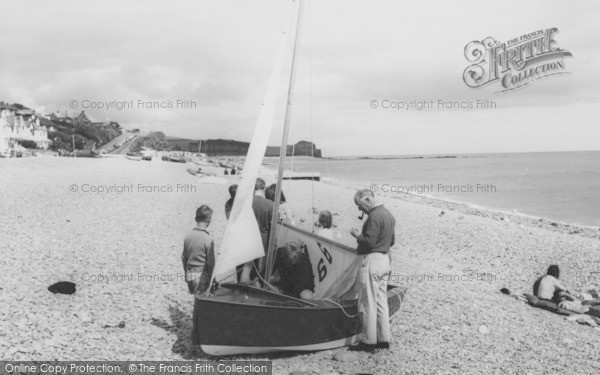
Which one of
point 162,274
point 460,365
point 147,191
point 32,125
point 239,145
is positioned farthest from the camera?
point 239,145

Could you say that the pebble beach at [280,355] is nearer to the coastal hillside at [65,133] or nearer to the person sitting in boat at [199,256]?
the person sitting in boat at [199,256]

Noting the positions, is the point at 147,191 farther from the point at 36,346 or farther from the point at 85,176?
the point at 36,346

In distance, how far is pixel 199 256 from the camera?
24.5ft

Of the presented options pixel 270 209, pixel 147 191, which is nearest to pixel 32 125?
pixel 147 191

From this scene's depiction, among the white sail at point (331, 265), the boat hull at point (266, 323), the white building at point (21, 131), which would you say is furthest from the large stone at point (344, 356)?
the white building at point (21, 131)

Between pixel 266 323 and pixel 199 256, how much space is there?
1.56 meters

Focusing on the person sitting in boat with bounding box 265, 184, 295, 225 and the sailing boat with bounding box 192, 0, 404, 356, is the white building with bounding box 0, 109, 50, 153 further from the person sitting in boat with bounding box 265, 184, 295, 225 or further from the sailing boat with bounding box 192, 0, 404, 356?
the sailing boat with bounding box 192, 0, 404, 356

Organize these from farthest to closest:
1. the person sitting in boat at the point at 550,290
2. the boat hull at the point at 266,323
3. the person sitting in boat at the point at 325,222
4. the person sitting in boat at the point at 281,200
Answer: the person sitting in boat at the point at 550,290 < the person sitting in boat at the point at 325,222 < the person sitting in boat at the point at 281,200 < the boat hull at the point at 266,323

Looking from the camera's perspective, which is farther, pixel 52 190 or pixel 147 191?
pixel 147 191

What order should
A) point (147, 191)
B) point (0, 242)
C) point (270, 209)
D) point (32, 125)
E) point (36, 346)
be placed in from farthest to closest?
point (32, 125) → point (147, 191) → point (0, 242) → point (270, 209) → point (36, 346)

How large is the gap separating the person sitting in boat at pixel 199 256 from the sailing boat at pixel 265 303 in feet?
0.91

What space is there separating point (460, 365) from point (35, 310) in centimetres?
727

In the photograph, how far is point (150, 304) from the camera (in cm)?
944

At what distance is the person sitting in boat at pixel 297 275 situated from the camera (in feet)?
25.5
